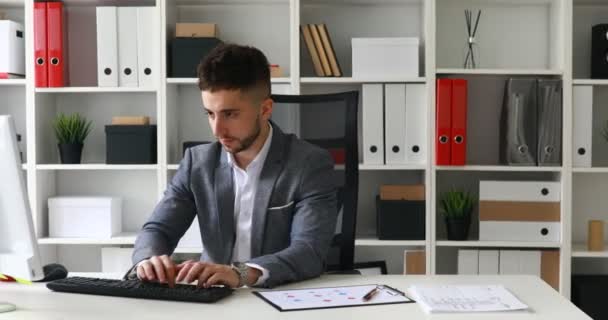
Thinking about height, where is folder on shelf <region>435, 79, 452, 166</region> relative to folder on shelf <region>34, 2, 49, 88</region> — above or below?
below

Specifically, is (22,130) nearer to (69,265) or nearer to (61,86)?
(61,86)

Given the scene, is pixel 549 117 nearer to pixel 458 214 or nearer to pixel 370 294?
pixel 458 214

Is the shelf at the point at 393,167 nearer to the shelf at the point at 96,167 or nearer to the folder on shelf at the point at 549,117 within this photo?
the folder on shelf at the point at 549,117

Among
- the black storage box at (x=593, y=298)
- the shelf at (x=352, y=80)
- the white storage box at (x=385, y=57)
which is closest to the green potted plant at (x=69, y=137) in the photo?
the shelf at (x=352, y=80)

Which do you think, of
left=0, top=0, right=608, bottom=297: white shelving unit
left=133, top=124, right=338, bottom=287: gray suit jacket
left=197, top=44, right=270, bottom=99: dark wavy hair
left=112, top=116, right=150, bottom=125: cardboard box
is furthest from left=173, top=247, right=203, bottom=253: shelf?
left=197, top=44, right=270, bottom=99: dark wavy hair

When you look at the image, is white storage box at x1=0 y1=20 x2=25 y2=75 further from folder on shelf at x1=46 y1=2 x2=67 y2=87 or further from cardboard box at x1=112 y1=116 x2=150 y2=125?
cardboard box at x1=112 y1=116 x2=150 y2=125

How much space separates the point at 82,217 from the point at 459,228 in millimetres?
1740

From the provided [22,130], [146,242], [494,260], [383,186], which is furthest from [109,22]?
[494,260]

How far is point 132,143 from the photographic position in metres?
3.56

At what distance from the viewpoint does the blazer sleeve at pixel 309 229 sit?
1841 millimetres

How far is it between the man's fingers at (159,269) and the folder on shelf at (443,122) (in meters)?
1.91

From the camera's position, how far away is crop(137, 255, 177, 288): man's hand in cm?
177

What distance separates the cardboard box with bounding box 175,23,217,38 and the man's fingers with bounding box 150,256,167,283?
1.90 meters

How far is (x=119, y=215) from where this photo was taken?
3.74 metres
